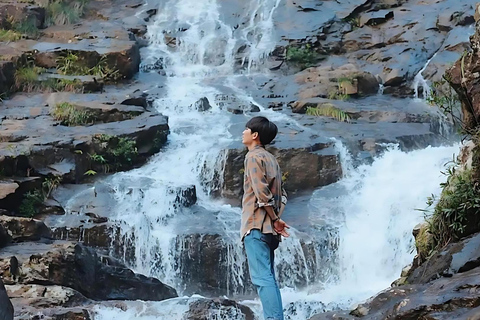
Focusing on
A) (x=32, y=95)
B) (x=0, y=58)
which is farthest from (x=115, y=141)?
(x=0, y=58)

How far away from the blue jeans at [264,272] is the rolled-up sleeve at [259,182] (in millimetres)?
225

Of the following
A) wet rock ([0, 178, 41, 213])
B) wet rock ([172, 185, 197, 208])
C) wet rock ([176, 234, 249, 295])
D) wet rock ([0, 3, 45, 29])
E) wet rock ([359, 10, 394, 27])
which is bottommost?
wet rock ([176, 234, 249, 295])

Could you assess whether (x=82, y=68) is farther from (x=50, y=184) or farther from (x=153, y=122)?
(x=50, y=184)

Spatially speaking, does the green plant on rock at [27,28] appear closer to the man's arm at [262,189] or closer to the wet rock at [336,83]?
the wet rock at [336,83]

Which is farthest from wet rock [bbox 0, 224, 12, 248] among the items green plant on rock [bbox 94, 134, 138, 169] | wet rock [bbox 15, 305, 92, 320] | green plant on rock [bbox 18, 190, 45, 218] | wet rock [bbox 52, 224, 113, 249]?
green plant on rock [bbox 94, 134, 138, 169]

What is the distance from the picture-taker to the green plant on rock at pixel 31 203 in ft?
33.4

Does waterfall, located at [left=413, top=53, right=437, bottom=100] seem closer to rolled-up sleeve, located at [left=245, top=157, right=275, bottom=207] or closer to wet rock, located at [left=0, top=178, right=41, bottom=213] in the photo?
wet rock, located at [left=0, top=178, right=41, bottom=213]

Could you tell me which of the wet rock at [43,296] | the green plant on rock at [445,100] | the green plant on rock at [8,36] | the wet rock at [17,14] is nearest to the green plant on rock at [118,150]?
the wet rock at [43,296]

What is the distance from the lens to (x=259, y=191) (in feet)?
14.2

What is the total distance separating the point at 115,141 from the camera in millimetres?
12312

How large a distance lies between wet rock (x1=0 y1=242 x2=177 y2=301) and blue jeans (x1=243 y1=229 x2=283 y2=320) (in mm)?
4200

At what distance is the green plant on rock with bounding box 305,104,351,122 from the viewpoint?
13906 millimetres

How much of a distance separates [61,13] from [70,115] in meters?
7.27

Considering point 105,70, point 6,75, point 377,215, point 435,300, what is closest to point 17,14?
point 105,70
